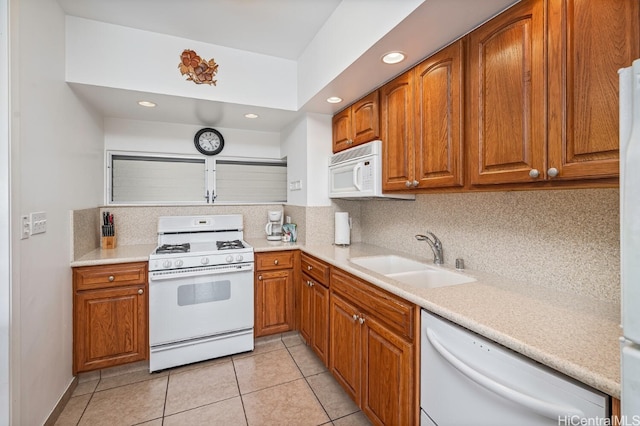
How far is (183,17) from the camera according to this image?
1.95 metres

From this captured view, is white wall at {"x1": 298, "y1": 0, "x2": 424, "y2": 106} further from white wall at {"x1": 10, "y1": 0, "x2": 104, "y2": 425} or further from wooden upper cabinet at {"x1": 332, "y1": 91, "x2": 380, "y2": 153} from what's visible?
white wall at {"x1": 10, "y1": 0, "x2": 104, "y2": 425}

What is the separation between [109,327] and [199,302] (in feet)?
2.03

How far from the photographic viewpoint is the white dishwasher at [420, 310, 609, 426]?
0.75 meters

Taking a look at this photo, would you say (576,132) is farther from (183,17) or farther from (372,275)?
(183,17)

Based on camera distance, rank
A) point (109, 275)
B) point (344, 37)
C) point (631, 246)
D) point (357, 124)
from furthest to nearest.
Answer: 1. point (357, 124)
2. point (109, 275)
3. point (344, 37)
4. point (631, 246)

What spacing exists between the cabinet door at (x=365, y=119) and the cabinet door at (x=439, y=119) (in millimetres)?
406

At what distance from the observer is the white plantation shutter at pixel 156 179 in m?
2.75

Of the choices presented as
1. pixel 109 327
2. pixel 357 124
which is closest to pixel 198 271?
pixel 109 327

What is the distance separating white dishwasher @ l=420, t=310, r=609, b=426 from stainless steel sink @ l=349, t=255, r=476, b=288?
55 centimetres

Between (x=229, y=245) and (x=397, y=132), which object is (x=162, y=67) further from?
(x=397, y=132)

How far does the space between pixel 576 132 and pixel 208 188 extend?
2.91 metres

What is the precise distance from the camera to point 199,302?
7.50 feet

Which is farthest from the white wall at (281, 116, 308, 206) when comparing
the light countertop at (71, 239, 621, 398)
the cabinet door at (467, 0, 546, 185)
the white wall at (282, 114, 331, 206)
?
the cabinet door at (467, 0, 546, 185)

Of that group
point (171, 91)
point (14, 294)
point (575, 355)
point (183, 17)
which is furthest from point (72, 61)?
point (575, 355)
